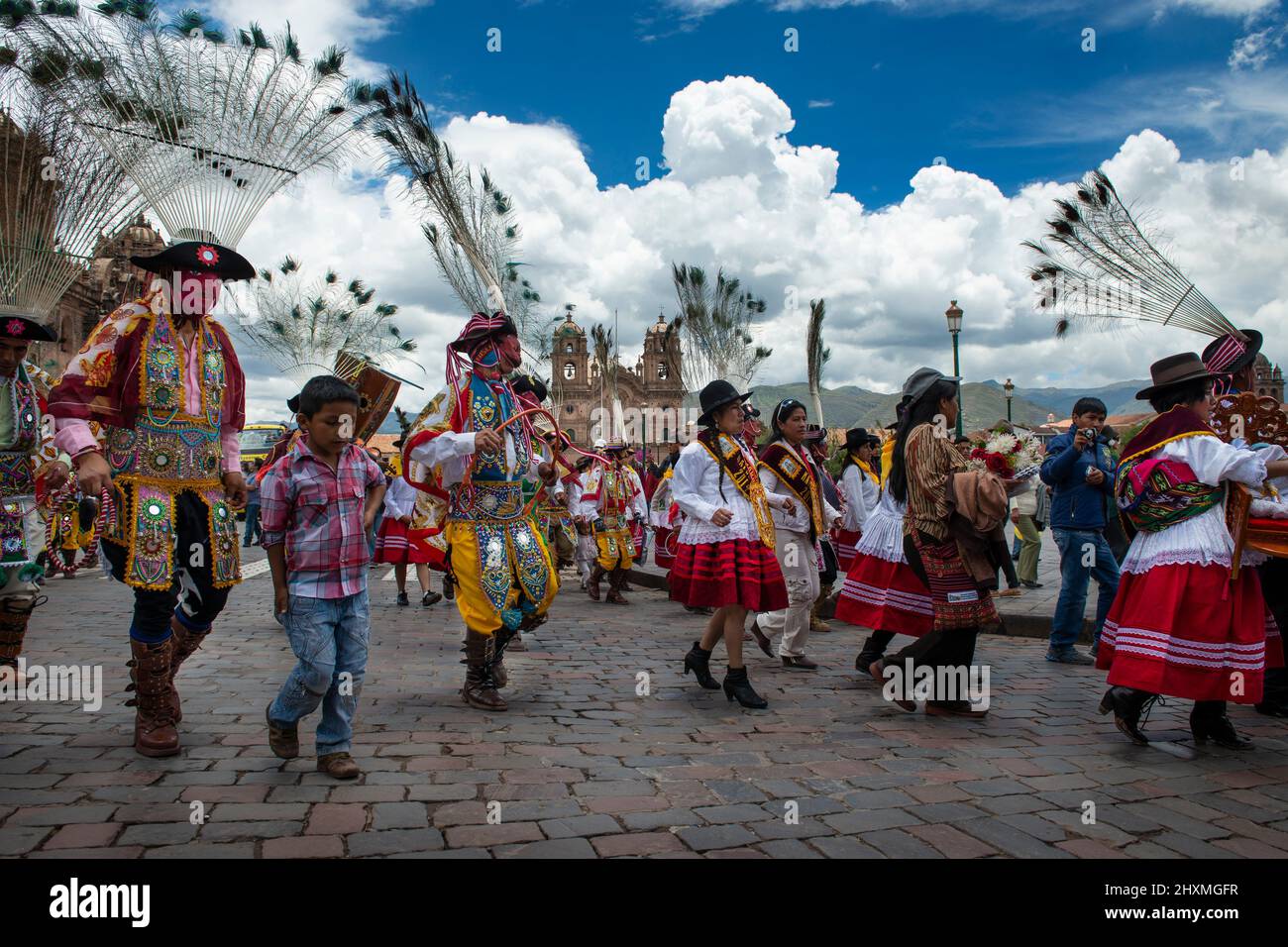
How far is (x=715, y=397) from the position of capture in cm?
570

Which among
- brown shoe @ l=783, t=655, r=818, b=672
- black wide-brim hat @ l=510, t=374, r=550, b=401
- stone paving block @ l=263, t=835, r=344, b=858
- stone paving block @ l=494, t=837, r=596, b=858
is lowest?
brown shoe @ l=783, t=655, r=818, b=672

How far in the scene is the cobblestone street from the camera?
10.3 ft

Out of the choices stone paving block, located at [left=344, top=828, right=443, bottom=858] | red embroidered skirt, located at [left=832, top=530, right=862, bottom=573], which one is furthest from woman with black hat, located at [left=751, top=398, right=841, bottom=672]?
stone paving block, located at [left=344, top=828, right=443, bottom=858]

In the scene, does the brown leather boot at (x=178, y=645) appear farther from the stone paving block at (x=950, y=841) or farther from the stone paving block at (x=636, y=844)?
the stone paving block at (x=950, y=841)

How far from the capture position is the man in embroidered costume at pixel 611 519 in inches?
426

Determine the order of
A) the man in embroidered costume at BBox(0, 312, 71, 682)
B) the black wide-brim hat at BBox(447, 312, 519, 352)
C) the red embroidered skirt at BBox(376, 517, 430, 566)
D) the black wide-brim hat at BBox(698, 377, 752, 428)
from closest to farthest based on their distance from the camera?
the man in embroidered costume at BBox(0, 312, 71, 682)
the black wide-brim hat at BBox(447, 312, 519, 352)
the black wide-brim hat at BBox(698, 377, 752, 428)
the red embroidered skirt at BBox(376, 517, 430, 566)

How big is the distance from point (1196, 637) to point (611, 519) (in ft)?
24.1

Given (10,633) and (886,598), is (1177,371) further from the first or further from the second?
(10,633)

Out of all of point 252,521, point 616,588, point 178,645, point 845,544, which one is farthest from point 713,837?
point 252,521

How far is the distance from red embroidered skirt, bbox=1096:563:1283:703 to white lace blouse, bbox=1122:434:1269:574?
0.19ft

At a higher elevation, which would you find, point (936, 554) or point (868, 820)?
point (936, 554)

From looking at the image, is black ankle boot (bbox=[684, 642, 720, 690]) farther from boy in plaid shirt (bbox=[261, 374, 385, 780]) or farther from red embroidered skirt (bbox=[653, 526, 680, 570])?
red embroidered skirt (bbox=[653, 526, 680, 570])
